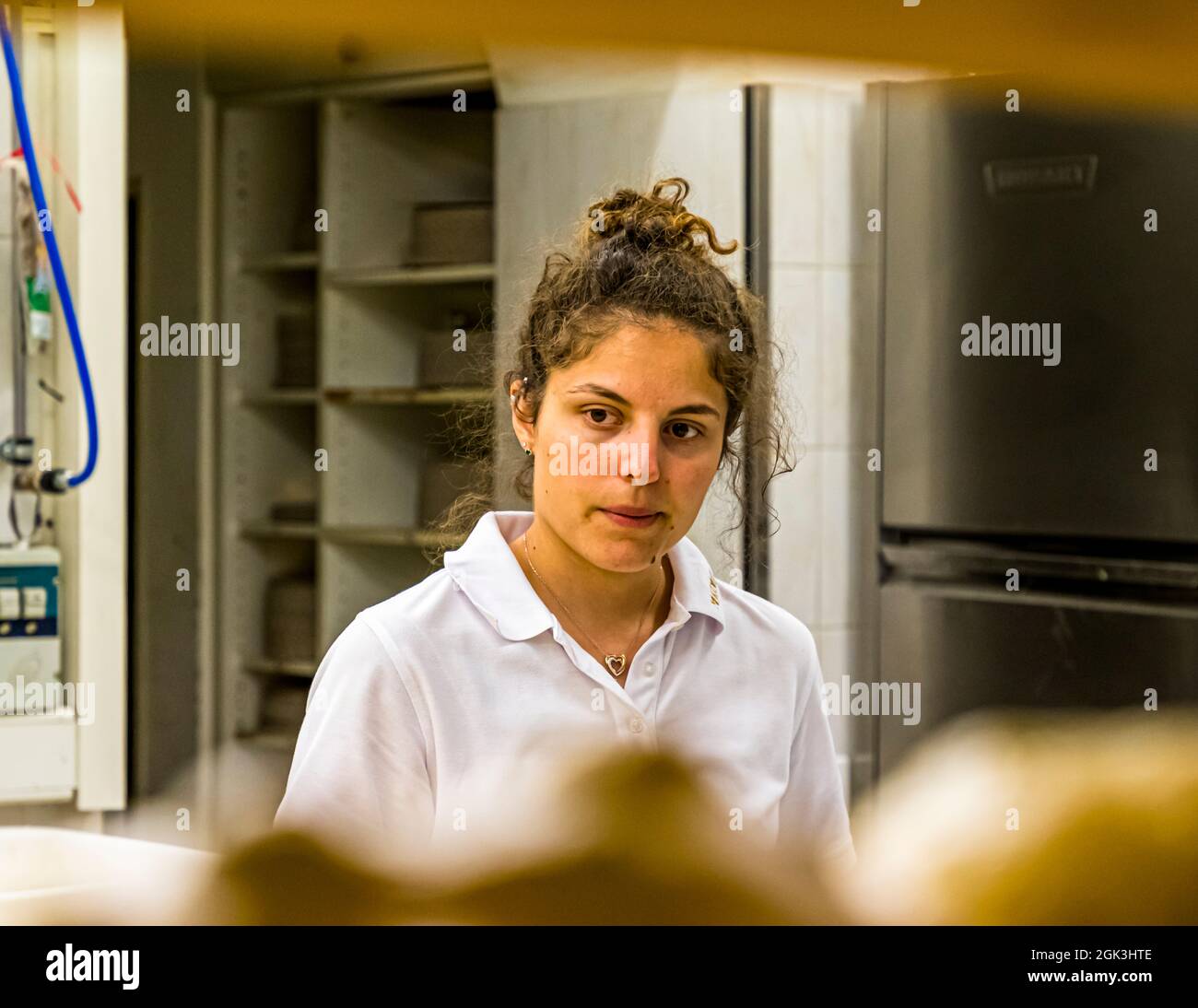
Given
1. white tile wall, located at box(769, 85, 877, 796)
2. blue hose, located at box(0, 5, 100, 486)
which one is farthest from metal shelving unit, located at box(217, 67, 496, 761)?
white tile wall, located at box(769, 85, 877, 796)

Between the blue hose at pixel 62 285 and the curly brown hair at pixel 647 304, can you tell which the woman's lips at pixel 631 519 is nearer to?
the curly brown hair at pixel 647 304

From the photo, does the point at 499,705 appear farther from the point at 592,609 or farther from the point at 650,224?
the point at 650,224

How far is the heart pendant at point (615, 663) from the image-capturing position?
2.04ft

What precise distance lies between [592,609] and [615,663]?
→ 0.03 metres

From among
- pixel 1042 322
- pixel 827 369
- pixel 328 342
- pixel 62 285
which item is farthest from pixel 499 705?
pixel 1042 322

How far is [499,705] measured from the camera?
60cm

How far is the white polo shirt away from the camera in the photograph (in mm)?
587

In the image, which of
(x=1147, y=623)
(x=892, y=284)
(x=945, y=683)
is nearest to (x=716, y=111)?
(x=892, y=284)

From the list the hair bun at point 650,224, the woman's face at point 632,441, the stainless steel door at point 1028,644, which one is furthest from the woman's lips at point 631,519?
the stainless steel door at point 1028,644

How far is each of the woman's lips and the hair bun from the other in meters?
0.13

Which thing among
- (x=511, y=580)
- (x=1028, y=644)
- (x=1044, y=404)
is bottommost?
(x=1028, y=644)

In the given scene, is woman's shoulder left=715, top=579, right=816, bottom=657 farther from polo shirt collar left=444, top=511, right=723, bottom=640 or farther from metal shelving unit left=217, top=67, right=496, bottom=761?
metal shelving unit left=217, top=67, right=496, bottom=761

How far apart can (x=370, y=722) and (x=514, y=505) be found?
0.46 feet
